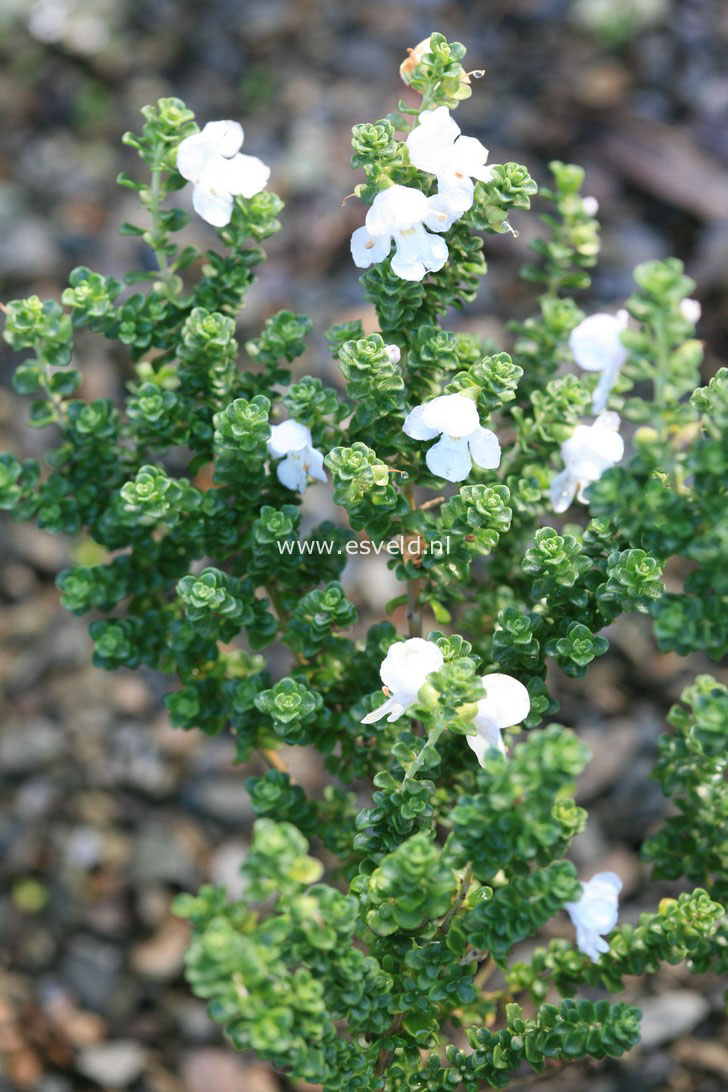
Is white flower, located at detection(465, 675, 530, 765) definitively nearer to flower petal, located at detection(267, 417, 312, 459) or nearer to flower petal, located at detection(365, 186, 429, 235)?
flower petal, located at detection(267, 417, 312, 459)

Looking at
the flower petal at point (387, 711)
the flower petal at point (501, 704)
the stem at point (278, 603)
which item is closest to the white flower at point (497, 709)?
the flower petal at point (501, 704)

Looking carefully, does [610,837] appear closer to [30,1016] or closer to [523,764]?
[30,1016]

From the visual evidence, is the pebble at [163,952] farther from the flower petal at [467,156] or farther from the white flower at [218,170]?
the flower petal at [467,156]

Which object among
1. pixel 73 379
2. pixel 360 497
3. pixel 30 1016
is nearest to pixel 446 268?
pixel 360 497

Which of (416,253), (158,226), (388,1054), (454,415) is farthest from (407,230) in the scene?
(388,1054)

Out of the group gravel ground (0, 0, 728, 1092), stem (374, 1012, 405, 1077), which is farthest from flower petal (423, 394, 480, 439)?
gravel ground (0, 0, 728, 1092)

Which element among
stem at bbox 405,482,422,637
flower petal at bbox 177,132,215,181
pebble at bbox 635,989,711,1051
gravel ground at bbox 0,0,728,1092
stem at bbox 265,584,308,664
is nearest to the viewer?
flower petal at bbox 177,132,215,181
